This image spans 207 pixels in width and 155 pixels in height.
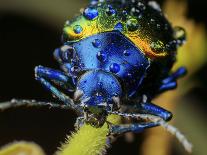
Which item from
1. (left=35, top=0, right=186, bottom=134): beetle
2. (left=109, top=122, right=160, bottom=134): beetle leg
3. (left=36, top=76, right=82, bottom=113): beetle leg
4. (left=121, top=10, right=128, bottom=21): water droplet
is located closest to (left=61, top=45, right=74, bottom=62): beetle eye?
(left=35, top=0, right=186, bottom=134): beetle

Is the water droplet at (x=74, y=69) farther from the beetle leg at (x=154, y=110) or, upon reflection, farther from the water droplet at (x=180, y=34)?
the water droplet at (x=180, y=34)

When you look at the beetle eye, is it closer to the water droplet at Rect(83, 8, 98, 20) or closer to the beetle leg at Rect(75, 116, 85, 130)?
the water droplet at Rect(83, 8, 98, 20)

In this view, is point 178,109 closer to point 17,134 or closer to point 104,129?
point 17,134

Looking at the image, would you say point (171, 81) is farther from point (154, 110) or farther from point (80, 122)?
point (80, 122)

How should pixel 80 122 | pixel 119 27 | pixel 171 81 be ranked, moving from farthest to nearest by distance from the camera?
1. pixel 171 81
2. pixel 119 27
3. pixel 80 122

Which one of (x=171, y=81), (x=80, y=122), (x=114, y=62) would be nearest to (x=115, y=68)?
(x=114, y=62)

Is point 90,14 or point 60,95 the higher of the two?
point 90,14

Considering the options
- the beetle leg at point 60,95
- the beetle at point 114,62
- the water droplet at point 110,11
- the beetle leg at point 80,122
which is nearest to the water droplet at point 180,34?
the beetle at point 114,62

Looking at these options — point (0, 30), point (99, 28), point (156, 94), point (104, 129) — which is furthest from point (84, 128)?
point (0, 30)
